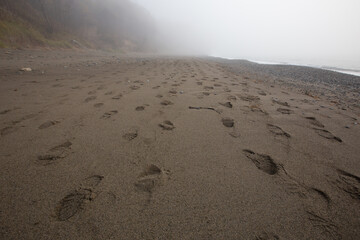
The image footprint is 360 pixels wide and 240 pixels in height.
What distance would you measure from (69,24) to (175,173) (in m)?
28.9

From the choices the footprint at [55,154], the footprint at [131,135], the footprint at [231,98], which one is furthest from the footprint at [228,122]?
the footprint at [55,154]

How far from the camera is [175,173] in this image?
126cm

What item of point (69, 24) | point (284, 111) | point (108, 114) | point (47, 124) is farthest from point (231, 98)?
point (69, 24)

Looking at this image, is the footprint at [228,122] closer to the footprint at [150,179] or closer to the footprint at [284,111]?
the footprint at [284,111]

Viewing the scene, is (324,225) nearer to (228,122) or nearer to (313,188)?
(313,188)

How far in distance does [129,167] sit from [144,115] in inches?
43.1

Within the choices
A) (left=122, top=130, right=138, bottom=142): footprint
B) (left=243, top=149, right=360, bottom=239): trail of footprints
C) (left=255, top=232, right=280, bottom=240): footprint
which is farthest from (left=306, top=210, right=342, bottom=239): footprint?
(left=122, top=130, right=138, bottom=142): footprint

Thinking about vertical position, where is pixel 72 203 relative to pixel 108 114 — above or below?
below

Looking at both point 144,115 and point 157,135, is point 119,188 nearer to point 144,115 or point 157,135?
point 157,135

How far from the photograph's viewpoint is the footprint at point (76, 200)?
0.94 meters

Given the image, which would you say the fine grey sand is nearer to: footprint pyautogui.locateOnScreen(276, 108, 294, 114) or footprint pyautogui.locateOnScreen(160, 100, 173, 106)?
footprint pyautogui.locateOnScreen(276, 108, 294, 114)

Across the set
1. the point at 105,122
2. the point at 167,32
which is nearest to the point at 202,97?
the point at 105,122

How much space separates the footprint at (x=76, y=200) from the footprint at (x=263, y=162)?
1.34 metres

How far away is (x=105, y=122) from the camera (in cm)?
204
